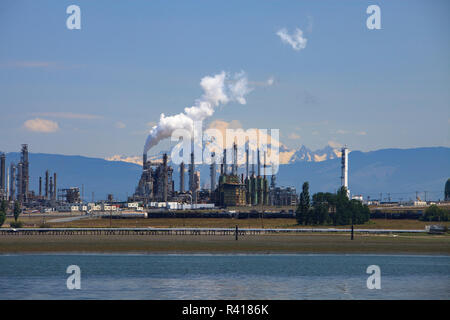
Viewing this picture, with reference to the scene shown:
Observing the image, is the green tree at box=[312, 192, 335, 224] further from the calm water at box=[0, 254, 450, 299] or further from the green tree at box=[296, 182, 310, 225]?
the calm water at box=[0, 254, 450, 299]

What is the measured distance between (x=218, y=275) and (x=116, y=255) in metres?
25.8

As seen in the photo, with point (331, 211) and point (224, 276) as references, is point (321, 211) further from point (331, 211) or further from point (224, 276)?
point (224, 276)

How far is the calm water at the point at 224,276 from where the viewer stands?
55.5m

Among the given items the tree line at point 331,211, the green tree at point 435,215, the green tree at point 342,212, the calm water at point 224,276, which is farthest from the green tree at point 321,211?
the calm water at point 224,276

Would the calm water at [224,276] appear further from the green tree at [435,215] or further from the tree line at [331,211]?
the green tree at [435,215]

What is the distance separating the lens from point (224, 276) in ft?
222

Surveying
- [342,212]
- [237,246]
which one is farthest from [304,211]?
[237,246]

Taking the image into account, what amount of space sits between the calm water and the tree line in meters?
74.2

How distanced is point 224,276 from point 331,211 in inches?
4269

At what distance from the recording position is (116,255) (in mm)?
90812

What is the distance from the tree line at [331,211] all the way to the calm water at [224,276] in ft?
243

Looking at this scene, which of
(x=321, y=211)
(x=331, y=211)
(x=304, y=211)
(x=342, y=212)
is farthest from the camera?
(x=331, y=211)

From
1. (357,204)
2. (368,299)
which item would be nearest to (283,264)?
(368,299)
